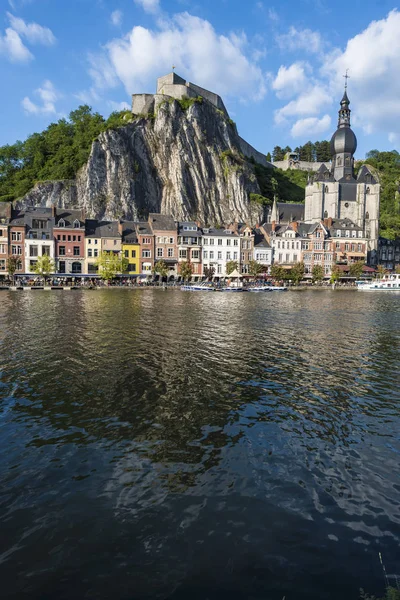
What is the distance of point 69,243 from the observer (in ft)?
244

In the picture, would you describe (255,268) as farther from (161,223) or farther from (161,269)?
(161,223)

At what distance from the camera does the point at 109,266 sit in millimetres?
70938

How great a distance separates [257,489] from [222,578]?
2303 mm

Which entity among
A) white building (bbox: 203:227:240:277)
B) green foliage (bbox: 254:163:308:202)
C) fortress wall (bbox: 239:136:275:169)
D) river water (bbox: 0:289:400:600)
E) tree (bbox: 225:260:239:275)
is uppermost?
fortress wall (bbox: 239:136:275:169)

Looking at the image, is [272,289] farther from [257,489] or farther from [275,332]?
[257,489]

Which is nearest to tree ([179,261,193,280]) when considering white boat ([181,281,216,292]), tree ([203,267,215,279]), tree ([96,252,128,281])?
tree ([203,267,215,279])

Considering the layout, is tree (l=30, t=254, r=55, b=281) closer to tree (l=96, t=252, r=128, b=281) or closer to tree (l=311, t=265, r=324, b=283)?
tree (l=96, t=252, r=128, b=281)

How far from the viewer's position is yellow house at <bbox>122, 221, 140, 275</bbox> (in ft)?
258

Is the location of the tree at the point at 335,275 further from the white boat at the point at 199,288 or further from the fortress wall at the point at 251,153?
the fortress wall at the point at 251,153

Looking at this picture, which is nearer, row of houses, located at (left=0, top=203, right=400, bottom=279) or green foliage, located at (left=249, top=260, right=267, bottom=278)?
row of houses, located at (left=0, top=203, right=400, bottom=279)

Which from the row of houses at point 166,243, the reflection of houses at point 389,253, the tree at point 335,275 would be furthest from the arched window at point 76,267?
the reflection of houses at point 389,253

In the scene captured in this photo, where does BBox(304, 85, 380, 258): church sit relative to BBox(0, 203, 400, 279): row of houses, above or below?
above

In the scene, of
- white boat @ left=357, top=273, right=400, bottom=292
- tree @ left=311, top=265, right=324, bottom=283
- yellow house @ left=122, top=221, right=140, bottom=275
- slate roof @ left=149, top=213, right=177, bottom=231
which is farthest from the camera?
tree @ left=311, top=265, right=324, bottom=283

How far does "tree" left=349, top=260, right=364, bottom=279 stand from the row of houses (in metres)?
4.88
